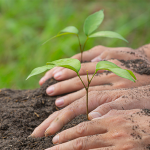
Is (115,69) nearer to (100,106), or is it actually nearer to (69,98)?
(100,106)

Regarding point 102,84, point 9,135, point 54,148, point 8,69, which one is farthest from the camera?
point 8,69

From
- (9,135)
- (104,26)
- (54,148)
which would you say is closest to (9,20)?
(104,26)

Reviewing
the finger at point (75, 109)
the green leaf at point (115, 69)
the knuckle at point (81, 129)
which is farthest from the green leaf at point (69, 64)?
the finger at point (75, 109)

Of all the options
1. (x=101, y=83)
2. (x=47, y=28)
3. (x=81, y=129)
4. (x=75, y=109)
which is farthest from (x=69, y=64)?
(x=47, y=28)

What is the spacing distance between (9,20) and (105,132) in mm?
3573

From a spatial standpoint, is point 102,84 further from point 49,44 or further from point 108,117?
point 49,44

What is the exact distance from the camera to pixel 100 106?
102 cm

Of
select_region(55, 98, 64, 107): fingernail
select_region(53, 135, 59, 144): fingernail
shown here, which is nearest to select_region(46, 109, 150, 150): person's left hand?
select_region(53, 135, 59, 144): fingernail

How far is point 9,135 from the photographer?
3.65 ft

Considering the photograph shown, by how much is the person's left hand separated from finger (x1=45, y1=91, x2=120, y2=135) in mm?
109

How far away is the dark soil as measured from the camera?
1.00 meters

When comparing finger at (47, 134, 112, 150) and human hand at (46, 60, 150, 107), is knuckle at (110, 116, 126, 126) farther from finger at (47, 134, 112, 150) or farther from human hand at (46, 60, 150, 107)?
human hand at (46, 60, 150, 107)

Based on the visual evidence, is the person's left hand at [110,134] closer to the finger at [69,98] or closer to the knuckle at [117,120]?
the knuckle at [117,120]

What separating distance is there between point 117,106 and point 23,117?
0.61 meters
